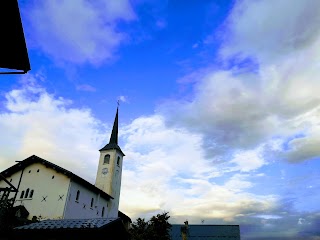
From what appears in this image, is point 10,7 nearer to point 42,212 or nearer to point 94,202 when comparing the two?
point 42,212

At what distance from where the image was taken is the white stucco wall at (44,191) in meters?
30.1

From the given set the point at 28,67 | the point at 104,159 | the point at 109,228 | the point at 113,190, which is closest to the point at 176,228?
the point at 113,190

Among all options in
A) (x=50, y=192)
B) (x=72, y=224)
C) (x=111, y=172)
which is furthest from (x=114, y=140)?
(x=72, y=224)

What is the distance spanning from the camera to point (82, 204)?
33.5 m

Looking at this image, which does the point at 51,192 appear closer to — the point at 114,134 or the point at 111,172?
the point at 111,172

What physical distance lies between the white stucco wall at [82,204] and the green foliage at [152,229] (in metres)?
8.76

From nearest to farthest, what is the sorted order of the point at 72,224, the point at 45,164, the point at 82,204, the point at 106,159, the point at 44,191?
1. the point at 72,224
2. the point at 44,191
3. the point at 45,164
4. the point at 82,204
5. the point at 106,159

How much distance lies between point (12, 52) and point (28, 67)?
52 centimetres

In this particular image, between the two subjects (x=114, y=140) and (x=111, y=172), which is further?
(x=114, y=140)

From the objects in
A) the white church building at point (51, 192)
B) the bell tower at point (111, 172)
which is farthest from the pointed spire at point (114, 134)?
the white church building at point (51, 192)

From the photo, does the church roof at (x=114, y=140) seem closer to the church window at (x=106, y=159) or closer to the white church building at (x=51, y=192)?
the church window at (x=106, y=159)

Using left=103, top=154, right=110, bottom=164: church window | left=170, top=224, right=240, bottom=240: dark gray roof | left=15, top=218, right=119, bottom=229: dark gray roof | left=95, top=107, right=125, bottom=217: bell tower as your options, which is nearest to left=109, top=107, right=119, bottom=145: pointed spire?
left=95, top=107, right=125, bottom=217: bell tower

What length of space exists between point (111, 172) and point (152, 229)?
2188 centimetres

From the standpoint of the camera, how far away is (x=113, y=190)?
148ft
